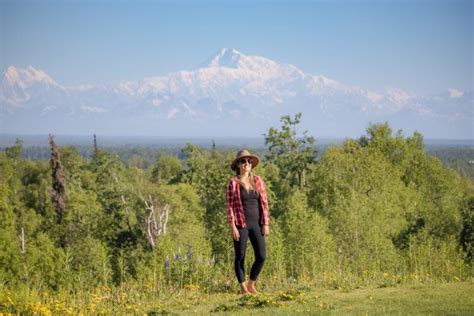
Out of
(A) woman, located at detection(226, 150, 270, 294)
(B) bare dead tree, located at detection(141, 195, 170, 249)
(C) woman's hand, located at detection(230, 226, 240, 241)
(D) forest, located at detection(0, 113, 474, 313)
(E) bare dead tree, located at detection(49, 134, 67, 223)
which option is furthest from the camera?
(E) bare dead tree, located at detection(49, 134, 67, 223)

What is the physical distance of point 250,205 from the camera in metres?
10.2

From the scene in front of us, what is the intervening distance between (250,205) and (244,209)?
132 mm

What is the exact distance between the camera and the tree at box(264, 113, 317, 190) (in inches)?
2280

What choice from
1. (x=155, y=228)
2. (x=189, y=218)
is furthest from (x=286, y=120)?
(x=155, y=228)

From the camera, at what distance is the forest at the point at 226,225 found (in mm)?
12031

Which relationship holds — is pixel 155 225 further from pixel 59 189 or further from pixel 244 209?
pixel 244 209

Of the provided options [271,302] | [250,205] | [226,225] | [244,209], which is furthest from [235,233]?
[226,225]

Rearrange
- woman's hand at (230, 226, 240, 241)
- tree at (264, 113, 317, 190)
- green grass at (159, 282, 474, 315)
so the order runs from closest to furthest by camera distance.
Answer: green grass at (159, 282, 474, 315)
woman's hand at (230, 226, 240, 241)
tree at (264, 113, 317, 190)

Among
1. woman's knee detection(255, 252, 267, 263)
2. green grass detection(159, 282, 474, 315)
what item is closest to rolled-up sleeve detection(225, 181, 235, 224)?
woman's knee detection(255, 252, 267, 263)

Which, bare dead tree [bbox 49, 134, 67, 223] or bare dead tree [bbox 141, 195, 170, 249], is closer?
bare dead tree [bbox 141, 195, 170, 249]

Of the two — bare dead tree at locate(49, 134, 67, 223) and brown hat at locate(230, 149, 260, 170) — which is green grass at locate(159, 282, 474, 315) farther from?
bare dead tree at locate(49, 134, 67, 223)

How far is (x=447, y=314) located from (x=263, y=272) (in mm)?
5375

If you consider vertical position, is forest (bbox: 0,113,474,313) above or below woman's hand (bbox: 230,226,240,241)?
below

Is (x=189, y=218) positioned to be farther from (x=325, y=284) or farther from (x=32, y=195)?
(x=325, y=284)
